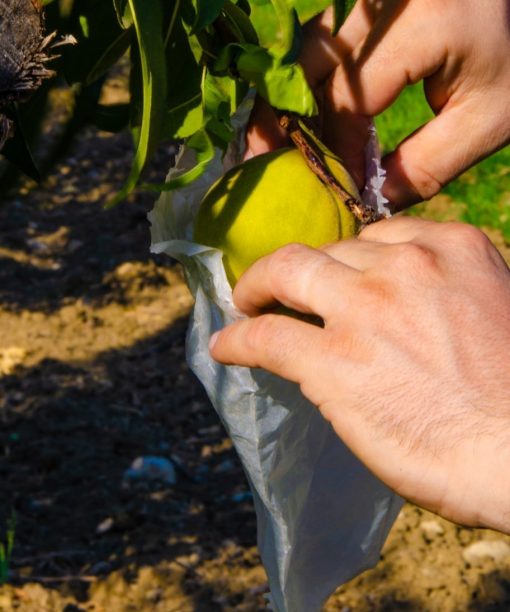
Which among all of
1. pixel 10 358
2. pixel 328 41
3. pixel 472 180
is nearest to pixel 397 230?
pixel 328 41

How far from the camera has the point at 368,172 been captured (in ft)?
4.49

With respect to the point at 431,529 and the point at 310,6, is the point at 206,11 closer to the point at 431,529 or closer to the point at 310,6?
the point at 310,6

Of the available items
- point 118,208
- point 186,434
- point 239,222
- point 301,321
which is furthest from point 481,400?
point 118,208

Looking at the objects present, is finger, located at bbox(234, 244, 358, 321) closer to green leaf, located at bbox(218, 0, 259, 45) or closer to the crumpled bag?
the crumpled bag

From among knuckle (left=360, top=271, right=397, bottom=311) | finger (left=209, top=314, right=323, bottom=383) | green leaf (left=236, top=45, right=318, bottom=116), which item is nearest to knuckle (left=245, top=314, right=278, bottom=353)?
finger (left=209, top=314, right=323, bottom=383)

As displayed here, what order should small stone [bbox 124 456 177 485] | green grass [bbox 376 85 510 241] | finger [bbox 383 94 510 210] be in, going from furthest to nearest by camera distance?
green grass [bbox 376 85 510 241]
small stone [bbox 124 456 177 485]
finger [bbox 383 94 510 210]

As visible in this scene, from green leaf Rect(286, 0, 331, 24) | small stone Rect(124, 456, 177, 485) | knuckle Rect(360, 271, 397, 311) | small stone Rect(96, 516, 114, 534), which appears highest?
green leaf Rect(286, 0, 331, 24)

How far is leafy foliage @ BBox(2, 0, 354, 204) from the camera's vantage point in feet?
3.29

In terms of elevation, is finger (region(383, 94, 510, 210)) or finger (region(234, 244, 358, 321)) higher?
finger (region(234, 244, 358, 321))

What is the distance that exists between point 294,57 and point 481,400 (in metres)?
0.37

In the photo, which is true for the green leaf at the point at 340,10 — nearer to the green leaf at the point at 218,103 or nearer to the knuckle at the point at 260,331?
the green leaf at the point at 218,103

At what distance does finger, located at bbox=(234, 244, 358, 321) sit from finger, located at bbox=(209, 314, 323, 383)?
21mm

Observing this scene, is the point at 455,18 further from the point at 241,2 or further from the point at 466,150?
the point at 241,2

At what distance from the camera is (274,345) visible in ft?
3.47
